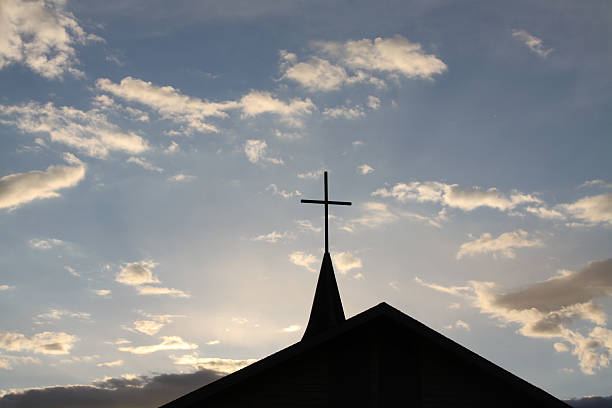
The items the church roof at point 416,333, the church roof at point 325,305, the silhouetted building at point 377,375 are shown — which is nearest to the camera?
the church roof at point 416,333

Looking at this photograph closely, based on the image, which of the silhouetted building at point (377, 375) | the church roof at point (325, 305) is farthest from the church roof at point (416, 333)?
the church roof at point (325, 305)

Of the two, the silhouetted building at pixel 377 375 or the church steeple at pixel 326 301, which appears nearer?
the silhouetted building at pixel 377 375

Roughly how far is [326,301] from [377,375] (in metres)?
8.06

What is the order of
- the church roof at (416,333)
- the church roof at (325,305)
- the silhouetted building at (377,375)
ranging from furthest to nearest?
the church roof at (325,305) → the silhouetted building at (377,375) → the church roof at (416,333)

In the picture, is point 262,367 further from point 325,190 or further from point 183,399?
point 325,190

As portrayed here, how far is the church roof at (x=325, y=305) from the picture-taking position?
20297 millimetres

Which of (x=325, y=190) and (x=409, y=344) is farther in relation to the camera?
(x=325, y=190)

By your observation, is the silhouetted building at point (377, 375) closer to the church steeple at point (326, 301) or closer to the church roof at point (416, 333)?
the church roof at point (416, 333)

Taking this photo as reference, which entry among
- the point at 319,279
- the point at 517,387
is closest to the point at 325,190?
the point at 319,279

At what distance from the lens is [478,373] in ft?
44.1

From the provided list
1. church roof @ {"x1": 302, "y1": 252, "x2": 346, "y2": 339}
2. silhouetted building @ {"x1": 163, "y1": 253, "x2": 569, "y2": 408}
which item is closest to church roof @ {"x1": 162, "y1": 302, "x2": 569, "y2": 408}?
silhouetted building @ {"x1": 163, "y1": 253, "x2": 569, "y2": 408}

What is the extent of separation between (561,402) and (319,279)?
10.3 m

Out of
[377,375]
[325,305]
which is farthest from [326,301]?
[377,375]

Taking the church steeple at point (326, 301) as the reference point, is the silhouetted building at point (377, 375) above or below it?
below
